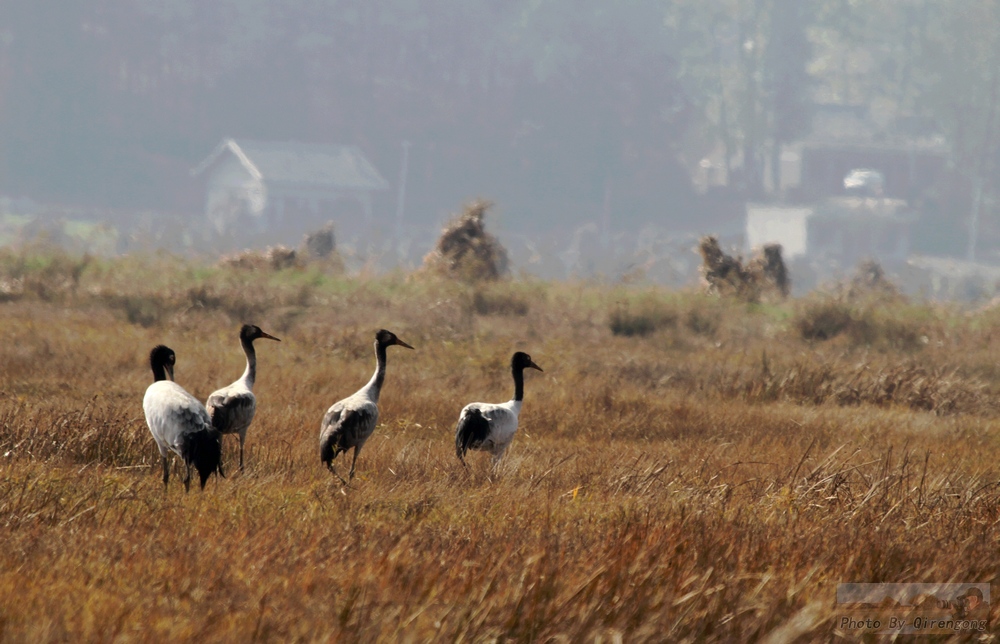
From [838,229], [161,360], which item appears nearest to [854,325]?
[161,360]

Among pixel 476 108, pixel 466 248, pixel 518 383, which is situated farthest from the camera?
pixel 476 108

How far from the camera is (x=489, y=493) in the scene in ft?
27.3

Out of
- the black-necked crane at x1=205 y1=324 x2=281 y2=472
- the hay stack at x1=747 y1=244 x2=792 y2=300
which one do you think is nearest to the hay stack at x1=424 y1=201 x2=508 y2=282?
the hay stack at x1=747 y1=244 x2=792 y2=300

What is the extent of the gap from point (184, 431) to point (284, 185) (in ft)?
191

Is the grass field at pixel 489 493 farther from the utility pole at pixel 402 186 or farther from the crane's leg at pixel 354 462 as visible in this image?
the utility pole at pixel 402 186

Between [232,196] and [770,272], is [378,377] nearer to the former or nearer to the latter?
[770,272]

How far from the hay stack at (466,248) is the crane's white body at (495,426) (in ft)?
66.5

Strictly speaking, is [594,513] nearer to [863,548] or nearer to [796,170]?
[863,548]

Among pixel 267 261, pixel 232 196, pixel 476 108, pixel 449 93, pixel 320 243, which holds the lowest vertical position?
pixel 267 261

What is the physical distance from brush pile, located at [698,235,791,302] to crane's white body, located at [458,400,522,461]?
19723mm

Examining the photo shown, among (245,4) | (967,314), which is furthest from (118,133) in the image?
(967,314)

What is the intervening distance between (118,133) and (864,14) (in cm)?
5064

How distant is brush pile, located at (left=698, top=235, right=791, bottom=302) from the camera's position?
3017cm

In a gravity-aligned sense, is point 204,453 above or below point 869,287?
below
